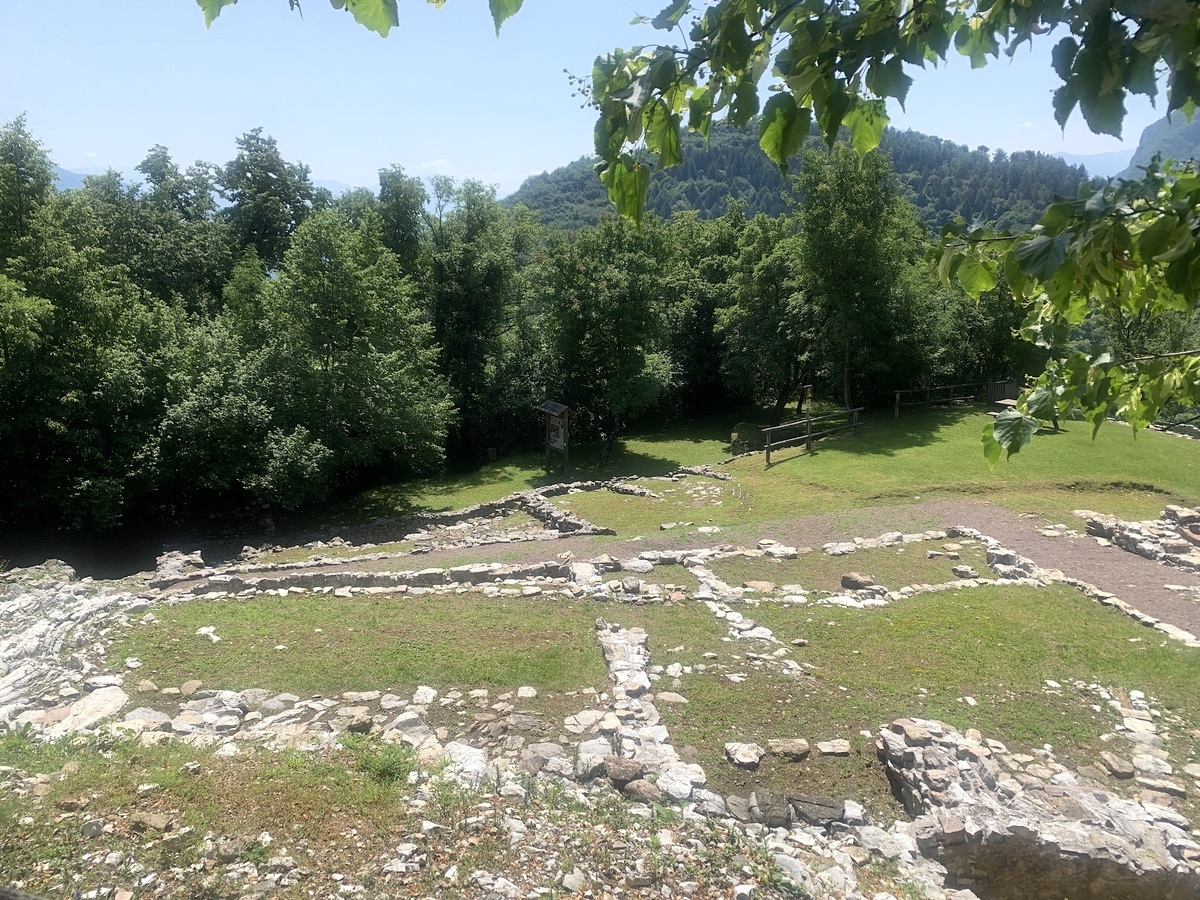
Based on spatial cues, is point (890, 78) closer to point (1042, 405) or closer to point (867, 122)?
point (867, 122)

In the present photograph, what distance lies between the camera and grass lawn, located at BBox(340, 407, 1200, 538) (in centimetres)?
1934

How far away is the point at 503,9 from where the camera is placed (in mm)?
2154

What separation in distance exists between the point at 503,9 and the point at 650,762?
6.42 m

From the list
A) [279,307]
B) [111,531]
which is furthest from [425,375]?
[111,531]

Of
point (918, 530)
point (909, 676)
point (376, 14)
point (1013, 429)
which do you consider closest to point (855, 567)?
point (918, 530)

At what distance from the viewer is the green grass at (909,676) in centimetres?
748

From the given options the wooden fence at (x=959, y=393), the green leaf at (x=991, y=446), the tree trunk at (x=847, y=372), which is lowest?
the wooden fence at (x=959, y=393)

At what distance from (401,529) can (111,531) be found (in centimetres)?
903

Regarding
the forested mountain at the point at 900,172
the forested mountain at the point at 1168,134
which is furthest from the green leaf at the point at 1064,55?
the forested mountain at the point at 900,172

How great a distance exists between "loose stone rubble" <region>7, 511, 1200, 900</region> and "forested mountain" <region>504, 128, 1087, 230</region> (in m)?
105

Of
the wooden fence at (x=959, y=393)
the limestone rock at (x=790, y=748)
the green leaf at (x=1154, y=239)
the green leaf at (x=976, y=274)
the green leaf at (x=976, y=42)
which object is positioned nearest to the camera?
the green leaf at (x=1154, y=239)

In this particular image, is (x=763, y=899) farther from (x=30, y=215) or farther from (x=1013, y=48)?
(x=30, y=215)

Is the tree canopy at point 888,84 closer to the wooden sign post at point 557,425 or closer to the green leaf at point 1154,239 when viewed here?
the green leaf at point 1154,239

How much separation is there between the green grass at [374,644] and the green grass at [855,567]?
12.0ft
